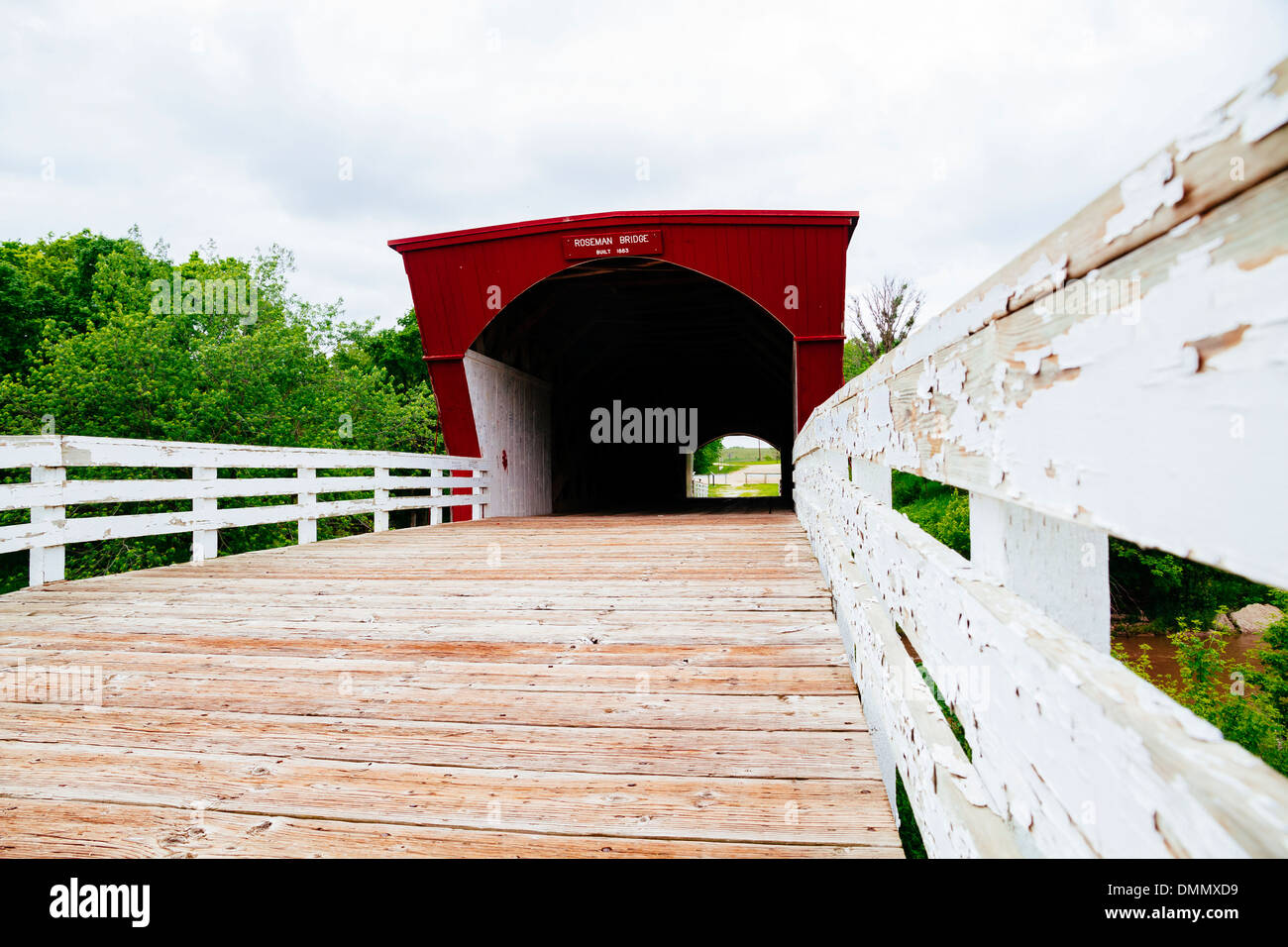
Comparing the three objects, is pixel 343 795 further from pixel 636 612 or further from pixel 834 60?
pixel 834 60

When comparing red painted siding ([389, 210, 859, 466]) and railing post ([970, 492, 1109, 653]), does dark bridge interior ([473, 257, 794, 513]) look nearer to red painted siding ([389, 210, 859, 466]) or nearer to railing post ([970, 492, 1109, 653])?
red painted siding ([389, 210, 859, 466])

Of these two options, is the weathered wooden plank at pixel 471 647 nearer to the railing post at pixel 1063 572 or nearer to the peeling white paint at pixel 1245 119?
the railing post at pixel 1063 572

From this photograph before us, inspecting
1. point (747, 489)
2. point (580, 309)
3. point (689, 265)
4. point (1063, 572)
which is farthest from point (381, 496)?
point (747, 489)

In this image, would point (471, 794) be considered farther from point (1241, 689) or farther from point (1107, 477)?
point (1241, 689)

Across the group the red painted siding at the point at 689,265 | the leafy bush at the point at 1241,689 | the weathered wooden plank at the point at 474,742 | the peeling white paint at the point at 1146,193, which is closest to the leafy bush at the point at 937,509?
the leafy bush at the point at 1241,689

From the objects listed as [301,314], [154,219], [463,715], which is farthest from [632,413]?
[154,219]

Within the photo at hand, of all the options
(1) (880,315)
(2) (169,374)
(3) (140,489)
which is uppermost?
(1) (880,315)

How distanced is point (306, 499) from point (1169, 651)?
52.3 ft

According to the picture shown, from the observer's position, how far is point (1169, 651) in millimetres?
13461

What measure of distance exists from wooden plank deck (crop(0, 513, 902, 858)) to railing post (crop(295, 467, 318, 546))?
2818mm

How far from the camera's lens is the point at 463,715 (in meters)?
2.04

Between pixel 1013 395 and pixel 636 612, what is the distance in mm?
2641

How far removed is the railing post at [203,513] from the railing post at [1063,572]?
592 cm

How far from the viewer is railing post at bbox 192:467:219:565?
17.5ft
